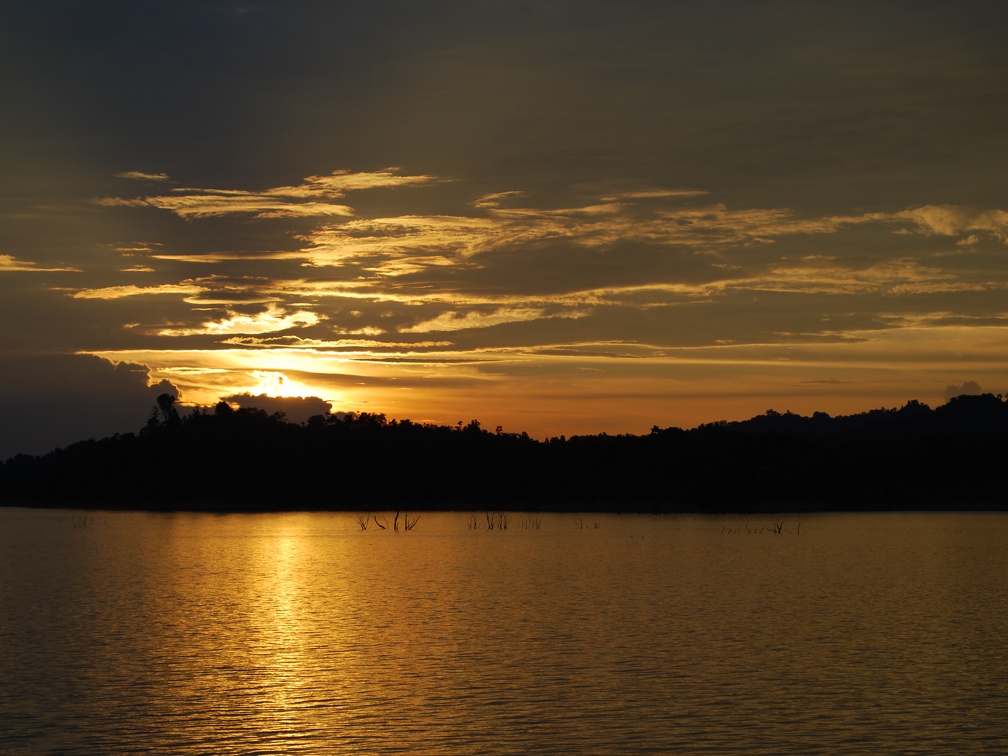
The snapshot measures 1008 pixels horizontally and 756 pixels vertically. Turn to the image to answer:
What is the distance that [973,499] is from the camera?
196 metres

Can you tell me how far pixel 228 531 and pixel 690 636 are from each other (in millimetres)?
103060

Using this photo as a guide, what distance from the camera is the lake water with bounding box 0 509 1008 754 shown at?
23562mm

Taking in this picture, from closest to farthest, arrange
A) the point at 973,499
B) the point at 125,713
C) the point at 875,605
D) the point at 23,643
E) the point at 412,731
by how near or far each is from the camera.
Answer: the point at 412,731, the point at 125,713, the point at 23,643, the point at 875,605, the point at 973,499

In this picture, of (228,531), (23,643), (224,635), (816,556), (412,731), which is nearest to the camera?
(412,731)

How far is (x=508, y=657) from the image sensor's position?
33500 mm

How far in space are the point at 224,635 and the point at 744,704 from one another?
2100 centimetres

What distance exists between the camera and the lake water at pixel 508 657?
77.3ft

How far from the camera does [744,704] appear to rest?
1033 inches

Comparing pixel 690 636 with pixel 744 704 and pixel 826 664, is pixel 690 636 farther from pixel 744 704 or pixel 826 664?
pixel 744 704

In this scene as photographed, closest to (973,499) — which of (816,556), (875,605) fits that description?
(816,556)

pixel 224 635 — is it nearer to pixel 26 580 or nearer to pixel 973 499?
pixel 26 580

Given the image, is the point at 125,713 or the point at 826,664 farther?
the point at 826,664

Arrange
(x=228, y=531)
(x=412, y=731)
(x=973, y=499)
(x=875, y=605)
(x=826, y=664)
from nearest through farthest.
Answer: (x=412, y=731)
(x=826, y=664)
(x=875, y=605)
(x=228, y=531)
(x=973, y=499)

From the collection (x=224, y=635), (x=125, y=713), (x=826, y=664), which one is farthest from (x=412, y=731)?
(x=224, y=635)
